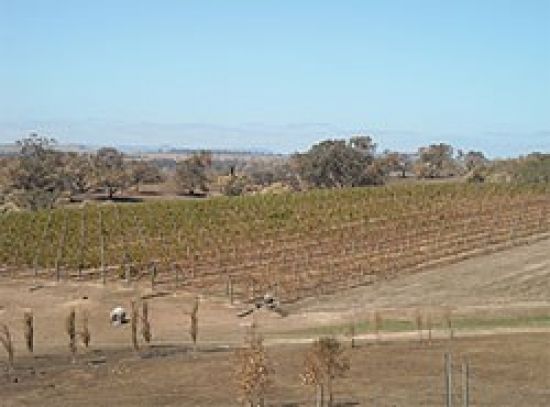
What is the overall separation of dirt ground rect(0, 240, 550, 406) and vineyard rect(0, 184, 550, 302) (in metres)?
2.58

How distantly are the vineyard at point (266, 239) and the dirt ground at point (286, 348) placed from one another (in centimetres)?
258

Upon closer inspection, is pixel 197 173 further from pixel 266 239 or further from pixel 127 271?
pixel 127 271

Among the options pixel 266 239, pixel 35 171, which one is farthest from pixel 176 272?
pixel 35 171

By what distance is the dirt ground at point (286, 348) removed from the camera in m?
22.2

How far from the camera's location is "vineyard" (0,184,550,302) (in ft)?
151

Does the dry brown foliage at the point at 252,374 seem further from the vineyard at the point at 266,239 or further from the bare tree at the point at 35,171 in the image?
the bare tree at the point at 35,171

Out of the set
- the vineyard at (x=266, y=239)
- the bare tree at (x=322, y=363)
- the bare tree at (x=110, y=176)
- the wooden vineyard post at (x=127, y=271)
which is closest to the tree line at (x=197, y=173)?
the bare tree at (x=110, y=176)

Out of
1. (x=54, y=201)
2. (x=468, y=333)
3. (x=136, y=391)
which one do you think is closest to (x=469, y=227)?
(x=468, y=333)

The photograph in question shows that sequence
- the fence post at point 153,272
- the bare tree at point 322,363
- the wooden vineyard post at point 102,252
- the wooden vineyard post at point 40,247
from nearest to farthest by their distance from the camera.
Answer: the bare tree at point 322,363, the fence post at point 153,272, the wooden vineyard post at point 102,252, the wooden vineyard post at point 40,247

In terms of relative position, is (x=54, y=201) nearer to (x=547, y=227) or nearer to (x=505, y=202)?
(x=505, y=202)

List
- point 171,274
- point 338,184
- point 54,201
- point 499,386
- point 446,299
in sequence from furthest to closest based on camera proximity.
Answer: point 338,184 < point 54,201 < point 171,274 < point 446,299 < point 499,386

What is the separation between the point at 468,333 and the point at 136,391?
12.6m

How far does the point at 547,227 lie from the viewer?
59.5 m

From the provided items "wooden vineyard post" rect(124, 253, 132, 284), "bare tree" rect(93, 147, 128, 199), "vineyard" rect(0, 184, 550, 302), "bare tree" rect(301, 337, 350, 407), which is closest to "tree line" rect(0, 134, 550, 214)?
"bare tree" rect(93, 147, 128, 199)
